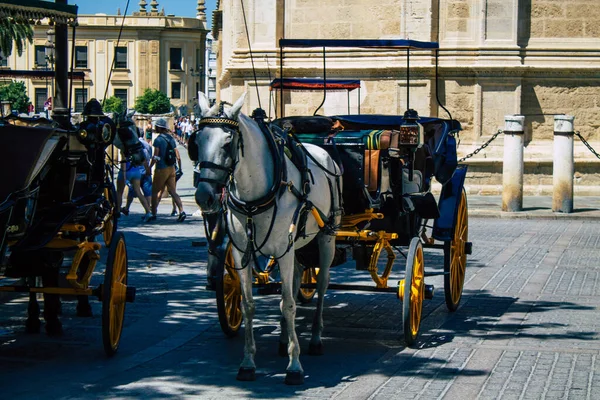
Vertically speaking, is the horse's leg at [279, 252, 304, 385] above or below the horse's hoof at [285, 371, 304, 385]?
above

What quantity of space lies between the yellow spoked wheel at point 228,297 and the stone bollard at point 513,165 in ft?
37.0

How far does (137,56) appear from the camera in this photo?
118375 mm

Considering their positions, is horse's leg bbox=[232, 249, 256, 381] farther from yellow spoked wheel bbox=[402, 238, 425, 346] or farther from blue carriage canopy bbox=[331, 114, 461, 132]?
blue carriage canopy bbox=[331, 114, 461, 132]

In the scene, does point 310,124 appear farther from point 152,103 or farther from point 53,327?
point 152,103

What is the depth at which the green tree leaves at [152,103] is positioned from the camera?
10806cm

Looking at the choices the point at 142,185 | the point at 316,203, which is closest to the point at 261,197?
the point at 316,203

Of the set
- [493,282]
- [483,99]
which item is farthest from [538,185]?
[493,282]

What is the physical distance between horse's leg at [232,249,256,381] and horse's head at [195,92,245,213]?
744 mm

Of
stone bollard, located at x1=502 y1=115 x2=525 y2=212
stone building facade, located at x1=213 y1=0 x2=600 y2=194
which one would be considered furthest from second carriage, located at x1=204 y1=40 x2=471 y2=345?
stone building facade, located at x1=213 y1=0 x2=600 y2=194

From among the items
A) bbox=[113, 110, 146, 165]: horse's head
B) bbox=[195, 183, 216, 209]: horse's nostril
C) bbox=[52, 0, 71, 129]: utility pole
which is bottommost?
bbox=[195, 183, 216, 209]: horse's nostril

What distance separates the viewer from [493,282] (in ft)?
42.1

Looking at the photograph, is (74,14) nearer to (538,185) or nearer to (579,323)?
(579,323)

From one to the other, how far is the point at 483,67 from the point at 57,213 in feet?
52.4

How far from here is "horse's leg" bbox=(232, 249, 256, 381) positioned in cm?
816
